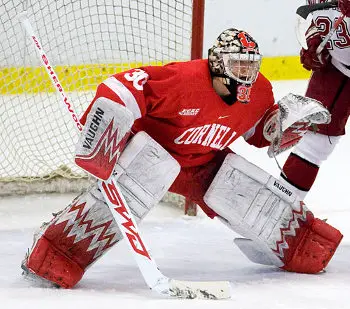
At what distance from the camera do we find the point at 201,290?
2.36m

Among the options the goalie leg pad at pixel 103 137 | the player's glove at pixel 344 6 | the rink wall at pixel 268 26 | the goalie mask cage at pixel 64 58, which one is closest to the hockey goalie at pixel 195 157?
the goalie leg pad at pixel 103 137

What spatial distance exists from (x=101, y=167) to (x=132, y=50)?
1.42 meters

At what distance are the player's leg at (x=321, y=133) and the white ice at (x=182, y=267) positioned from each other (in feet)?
0.82

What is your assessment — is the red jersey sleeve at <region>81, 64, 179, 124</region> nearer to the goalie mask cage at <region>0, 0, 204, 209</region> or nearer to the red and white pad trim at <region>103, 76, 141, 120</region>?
the red and white pad trim at <region>103, 76, 141, 120</region>

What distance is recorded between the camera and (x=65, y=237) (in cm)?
256

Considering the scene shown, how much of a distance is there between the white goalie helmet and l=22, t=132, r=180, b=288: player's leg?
0.26 metres

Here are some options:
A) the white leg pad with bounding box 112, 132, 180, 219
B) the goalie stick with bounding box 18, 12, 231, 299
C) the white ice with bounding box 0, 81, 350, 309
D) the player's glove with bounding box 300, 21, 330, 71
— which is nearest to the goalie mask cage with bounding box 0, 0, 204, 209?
the white ice with bounding box 0, 81, 350, 309

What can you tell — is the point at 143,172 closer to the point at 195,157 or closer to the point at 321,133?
the point at 195,157

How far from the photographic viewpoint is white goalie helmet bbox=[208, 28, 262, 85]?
2531mm

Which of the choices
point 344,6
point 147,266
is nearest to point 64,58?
point 344,6

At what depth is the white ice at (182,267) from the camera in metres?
2.31

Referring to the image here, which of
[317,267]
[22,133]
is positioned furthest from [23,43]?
[317,267]

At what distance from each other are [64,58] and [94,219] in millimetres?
1497

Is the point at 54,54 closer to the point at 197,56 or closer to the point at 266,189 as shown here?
the point at 197,56
